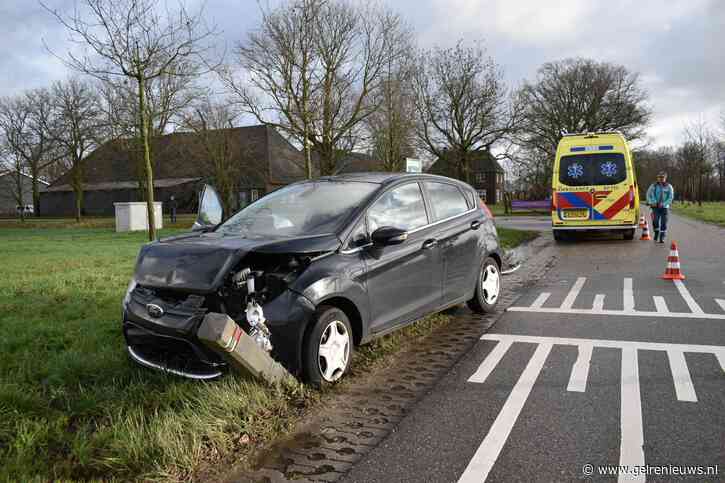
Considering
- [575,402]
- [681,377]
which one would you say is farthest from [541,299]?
[575,402]

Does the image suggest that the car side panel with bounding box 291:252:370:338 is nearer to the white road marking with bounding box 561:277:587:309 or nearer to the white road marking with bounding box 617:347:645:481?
the white road marking with bounding box 617:347:645:481

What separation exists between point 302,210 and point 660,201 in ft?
42.1

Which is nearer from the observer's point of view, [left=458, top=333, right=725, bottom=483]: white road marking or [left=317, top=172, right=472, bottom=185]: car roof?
[left=458, top=333, right=725, bottom=483]: white road marking

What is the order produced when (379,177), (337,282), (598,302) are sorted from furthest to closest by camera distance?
(598,302) → (379,177) → (337,282)

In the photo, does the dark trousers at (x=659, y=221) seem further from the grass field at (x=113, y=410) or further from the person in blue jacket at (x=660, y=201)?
the grass field at (x=113, y=410)

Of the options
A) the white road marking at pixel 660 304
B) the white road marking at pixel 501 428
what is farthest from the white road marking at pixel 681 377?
the white road marking at pixel 660 304

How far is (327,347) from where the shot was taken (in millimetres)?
3988

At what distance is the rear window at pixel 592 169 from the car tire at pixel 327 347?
12334mm

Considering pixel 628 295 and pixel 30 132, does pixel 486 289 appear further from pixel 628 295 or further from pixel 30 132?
pixel 30 132

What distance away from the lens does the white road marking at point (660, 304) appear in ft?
21.5

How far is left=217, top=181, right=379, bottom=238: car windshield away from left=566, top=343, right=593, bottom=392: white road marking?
2144 mm

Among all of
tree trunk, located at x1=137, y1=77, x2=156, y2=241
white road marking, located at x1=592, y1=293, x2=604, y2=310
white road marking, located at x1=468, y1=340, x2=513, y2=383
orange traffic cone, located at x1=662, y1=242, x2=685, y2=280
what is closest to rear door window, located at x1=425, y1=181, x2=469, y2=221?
white road marking, located at x1=468, y1=340, x2=513, y2=383

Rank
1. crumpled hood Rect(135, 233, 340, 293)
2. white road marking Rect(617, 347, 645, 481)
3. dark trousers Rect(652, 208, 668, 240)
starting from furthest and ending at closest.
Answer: dark trousers Rect(652, 208, 668, 240) < crumpled hood Rect(135, 233, 340, 293) < white road marking Rect(617, 347, 645, 481)

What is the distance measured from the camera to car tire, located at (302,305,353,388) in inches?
150
